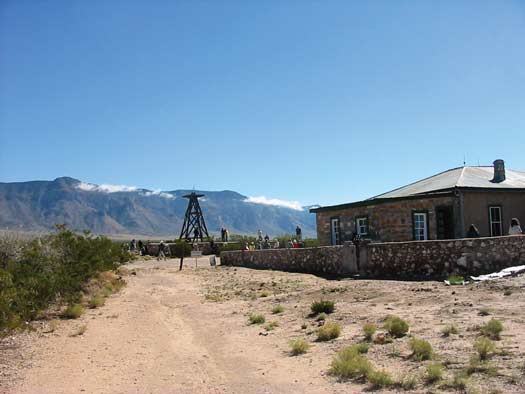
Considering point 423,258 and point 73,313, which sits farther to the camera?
point 423,258

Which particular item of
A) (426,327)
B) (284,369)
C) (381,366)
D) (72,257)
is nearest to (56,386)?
(284,369)

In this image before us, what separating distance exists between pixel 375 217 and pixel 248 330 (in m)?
14.1

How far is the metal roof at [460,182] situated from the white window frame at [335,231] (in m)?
0.74

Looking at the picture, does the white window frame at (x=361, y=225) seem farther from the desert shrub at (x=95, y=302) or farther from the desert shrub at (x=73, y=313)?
the desert shrub at (x=73, y=313)

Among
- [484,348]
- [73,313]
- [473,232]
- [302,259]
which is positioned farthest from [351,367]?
[302,259]

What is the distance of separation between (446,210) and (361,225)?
162 inches

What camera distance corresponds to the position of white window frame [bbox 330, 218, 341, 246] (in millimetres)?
27938

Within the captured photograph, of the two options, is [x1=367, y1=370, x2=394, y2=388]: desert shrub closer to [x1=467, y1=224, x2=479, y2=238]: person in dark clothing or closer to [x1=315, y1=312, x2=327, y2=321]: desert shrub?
[x1=315, y1=312, x2=327, y2=321]: desert shrub

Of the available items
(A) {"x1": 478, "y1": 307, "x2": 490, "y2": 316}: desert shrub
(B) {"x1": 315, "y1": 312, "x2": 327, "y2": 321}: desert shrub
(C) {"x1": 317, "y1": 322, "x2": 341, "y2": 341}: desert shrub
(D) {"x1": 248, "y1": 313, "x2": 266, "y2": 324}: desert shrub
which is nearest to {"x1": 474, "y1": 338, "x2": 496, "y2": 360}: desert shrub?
(A) {"x1": 478, "y1": 307, "x2": 490, "y2": 316}: desert shrub

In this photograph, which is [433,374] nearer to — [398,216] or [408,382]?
[408,382]

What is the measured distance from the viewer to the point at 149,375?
860cm

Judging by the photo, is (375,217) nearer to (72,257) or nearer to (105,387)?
(72,257)

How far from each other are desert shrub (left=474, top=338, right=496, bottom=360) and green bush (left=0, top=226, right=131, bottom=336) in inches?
322

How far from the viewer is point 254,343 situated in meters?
10.8
